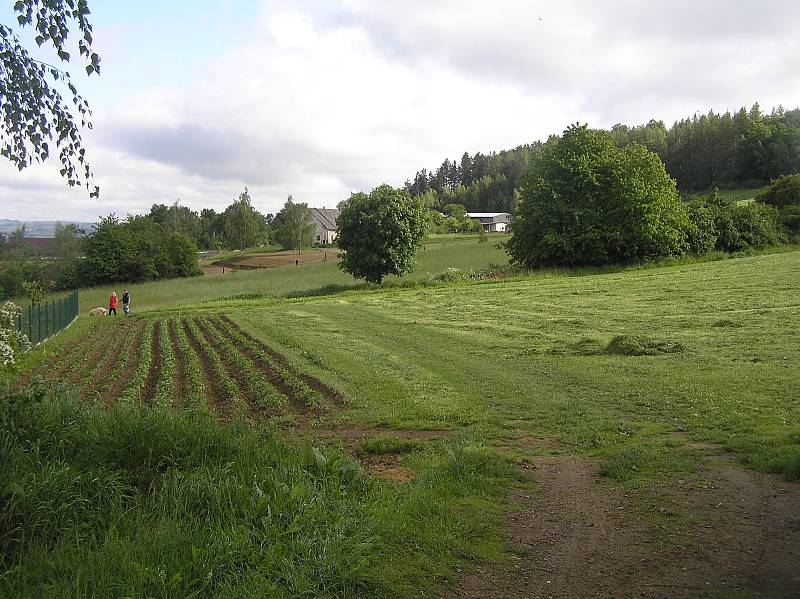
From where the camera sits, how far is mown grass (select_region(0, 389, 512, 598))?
15.2 ft

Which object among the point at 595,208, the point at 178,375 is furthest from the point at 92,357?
the point at 595,208

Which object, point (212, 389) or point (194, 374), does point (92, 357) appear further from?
point (212, 389)

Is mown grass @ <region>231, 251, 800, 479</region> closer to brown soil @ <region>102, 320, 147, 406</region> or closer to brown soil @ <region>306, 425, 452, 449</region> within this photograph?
brown soil @ <region>306, 425, 452, 449</region>

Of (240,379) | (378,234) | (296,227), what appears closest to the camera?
(240,379)

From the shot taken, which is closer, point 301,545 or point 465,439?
point 301,545

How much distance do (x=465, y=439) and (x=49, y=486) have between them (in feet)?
17.8

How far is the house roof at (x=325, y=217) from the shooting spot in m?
121

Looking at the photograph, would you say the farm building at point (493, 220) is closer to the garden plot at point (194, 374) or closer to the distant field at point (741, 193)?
the distant field at point (741, 193)

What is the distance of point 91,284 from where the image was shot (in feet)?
227

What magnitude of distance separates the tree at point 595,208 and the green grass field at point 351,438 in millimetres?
22803

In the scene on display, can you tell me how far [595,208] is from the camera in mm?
47531

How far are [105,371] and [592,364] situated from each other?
43.9ft

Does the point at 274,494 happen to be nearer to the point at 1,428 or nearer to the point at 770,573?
the point at 1,428

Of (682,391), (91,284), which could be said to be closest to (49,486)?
(682,391)
